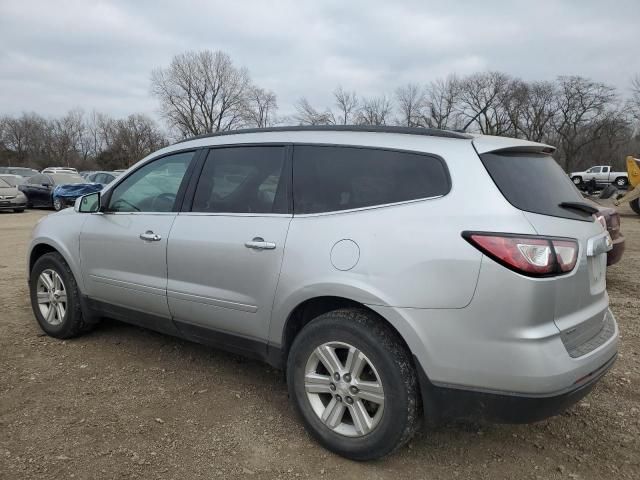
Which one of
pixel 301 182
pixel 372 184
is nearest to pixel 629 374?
pixel 372 184

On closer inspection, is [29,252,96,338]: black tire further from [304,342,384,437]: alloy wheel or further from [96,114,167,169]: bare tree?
[96,114,167,169]: bare tree

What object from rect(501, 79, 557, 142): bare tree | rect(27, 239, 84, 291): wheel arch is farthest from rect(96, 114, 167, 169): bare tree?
rect(27, 239, 84, 291): wheel arch

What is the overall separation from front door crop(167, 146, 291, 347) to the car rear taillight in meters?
1.11

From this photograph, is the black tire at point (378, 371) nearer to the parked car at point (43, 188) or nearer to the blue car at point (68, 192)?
the blue car at point (68, 192)

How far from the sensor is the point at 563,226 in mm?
2377

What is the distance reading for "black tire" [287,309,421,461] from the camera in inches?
95.3

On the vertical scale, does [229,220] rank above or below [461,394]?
above

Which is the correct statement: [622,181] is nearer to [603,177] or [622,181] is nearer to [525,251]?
[603,177]

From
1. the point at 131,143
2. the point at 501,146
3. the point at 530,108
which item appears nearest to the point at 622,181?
the point at 530,108

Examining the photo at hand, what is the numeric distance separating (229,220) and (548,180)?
72.1 inches

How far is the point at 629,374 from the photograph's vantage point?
12.3ft

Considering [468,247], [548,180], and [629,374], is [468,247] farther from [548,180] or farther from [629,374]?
[629,374]

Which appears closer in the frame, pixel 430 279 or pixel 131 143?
pixel 430 279

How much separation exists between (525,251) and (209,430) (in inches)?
79.9
